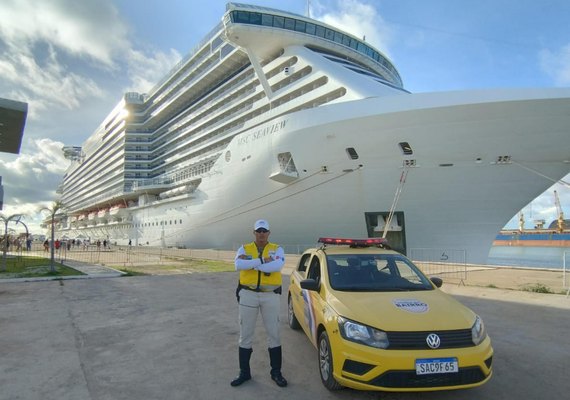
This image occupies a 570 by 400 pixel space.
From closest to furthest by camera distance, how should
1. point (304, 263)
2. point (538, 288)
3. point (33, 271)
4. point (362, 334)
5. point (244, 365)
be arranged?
point (362, 334)
point (244, 365)
point (304, 263)
point (538, 288)
point (33, 271)

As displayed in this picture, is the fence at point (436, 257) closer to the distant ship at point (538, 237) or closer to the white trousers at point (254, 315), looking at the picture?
the white trousers at point (254, 315)

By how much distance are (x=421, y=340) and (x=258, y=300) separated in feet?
5.12

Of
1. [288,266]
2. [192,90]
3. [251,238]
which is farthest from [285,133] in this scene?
[192,90]

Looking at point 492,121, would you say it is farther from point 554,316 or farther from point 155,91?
point 155,91

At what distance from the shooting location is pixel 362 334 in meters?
3.25

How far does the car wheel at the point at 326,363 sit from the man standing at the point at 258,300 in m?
0.41

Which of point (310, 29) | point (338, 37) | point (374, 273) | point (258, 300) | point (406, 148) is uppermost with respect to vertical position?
point (338, 37)

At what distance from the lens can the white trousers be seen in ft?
12.4

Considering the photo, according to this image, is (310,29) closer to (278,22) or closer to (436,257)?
(278,22)

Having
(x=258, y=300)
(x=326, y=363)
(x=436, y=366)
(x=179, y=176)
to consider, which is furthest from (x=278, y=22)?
(x=436, y=366)

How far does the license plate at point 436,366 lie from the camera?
119 inches

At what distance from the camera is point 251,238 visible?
2144cm

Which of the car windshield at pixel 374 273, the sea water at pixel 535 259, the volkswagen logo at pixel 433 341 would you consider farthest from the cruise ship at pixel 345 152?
the volkswagen logo at pixel 433 341

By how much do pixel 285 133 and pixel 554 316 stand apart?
11984mm
